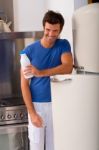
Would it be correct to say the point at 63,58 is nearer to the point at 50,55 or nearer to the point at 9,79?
the point at 50,55

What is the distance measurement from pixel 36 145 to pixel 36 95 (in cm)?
25

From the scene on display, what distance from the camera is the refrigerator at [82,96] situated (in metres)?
1.21

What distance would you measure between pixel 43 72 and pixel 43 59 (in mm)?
78


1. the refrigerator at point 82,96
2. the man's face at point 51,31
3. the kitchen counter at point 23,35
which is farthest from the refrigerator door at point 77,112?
the kitchen counter at point 23,35

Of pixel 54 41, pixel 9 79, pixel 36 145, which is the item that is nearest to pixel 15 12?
pixel 9 79

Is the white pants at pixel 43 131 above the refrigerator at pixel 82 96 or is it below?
below

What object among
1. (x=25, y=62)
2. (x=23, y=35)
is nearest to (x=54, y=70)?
(x=25, y=62)

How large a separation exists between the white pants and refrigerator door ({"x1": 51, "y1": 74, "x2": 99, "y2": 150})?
0.23 meters

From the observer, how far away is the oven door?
1854mm

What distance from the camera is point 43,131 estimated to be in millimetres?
1601

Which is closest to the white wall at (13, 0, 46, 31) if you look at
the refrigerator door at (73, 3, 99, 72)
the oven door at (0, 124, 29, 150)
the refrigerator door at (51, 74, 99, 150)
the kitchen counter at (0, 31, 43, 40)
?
the kitchen counter at (0, 31, 43, 40)

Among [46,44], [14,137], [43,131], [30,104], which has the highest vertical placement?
[46,44]

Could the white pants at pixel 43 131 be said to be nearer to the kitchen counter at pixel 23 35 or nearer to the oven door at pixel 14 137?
the oven door at pixel 14 137

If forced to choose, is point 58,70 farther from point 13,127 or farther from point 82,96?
point 13,127
